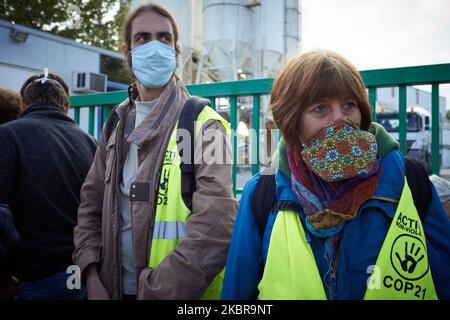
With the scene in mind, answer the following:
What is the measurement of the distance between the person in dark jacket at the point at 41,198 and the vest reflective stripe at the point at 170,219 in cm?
75

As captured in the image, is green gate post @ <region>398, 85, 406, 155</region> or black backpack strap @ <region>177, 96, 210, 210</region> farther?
green gate post @ <region>398, 85, 406, 155</region>

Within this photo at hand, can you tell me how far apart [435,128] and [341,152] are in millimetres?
1117

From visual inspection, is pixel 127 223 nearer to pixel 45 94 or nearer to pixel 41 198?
pixel 41 198

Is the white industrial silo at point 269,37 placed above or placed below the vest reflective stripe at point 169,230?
above

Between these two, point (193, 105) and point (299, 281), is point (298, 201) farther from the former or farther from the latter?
point (193, 105)

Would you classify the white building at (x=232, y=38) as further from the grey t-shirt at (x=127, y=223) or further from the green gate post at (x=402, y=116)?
the grey t-shirt at (x=127, y=223)

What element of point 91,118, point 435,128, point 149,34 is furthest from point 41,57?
point 435,128

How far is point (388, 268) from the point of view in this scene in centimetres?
137

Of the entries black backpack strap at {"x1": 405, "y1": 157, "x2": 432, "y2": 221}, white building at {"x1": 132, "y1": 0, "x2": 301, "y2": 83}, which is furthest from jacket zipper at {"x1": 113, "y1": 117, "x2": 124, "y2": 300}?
white building at {"x1": 132, "y1": 0, "x2": 301, "y2": 83}

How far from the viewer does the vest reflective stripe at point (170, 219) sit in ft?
5.90

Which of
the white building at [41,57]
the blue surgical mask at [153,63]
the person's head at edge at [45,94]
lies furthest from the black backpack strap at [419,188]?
the white building at [41,57]

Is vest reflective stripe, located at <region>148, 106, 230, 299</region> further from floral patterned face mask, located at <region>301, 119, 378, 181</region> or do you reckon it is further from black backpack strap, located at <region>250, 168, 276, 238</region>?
floral patterned face mask, located at <region>301, 119, 378, 181</region>

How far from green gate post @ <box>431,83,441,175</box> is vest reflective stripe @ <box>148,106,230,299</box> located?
1.43 m

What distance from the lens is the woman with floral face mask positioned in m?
1.39
